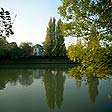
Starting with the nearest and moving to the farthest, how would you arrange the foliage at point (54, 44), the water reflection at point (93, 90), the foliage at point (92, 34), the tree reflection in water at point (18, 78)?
the foliage at point (92, 34)
the water reflection at point (93, 90)
the tree reflection in water at point (18, 78)
the foliage at point (54, 44)

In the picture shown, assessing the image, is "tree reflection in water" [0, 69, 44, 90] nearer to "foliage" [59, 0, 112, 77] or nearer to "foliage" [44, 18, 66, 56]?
"foliage" [59, 0, 112, 77]

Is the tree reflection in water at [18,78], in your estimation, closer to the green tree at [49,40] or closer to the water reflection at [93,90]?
the water reflection at [93,90]

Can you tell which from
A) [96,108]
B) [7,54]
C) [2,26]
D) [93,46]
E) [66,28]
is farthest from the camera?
[7,54]

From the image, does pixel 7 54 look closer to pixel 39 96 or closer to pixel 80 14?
pixel 39 96

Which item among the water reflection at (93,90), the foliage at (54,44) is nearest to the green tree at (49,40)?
the foliage at (54,44)

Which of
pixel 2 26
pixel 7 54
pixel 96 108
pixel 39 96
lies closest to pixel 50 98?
pixel 39 96

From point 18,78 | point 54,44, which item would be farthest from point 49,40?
point 18,78

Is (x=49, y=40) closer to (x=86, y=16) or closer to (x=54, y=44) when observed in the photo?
(x=54, y=44)

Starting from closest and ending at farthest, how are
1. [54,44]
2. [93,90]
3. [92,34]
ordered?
[92,34], [93,90], [54,44]

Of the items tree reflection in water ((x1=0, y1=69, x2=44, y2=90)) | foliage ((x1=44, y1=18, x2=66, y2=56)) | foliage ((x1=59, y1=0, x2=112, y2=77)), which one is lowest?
tree reflection in water ((x1=0, y1=69, x2=44, y2=90))

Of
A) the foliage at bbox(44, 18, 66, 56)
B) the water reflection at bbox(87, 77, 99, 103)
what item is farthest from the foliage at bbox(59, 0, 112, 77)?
the foliage at bbox(44, 18, 66, 56)

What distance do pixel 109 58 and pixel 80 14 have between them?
1755mm

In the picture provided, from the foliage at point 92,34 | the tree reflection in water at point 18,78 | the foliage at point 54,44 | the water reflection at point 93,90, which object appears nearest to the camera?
the foliage at point 92,34

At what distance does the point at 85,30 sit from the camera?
28.8ft
